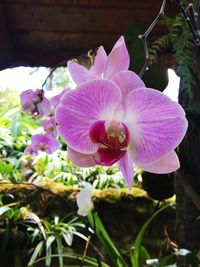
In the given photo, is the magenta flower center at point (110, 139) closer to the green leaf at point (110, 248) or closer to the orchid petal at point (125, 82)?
the orchid petal at point (125, 82)

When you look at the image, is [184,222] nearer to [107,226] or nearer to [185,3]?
[185,3]

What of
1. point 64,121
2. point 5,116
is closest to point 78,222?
point 5,116

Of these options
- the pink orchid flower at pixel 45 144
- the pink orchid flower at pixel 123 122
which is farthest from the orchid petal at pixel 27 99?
the pink orchid flower at pixel 123 122

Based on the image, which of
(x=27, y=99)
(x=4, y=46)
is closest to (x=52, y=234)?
(x=4, y=46)

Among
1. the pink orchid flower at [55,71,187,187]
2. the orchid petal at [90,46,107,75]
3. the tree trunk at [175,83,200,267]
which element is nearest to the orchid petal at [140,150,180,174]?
the pink orchid flower at [55,71,187,187]

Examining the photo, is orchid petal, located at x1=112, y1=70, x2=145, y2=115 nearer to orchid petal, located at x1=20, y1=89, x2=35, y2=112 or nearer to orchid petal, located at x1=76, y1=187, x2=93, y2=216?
orchid petal, located at x1=76, y1=187, x2=93, y2=216

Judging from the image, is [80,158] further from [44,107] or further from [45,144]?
[45,144]

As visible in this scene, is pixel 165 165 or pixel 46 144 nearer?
pixel 165 165
